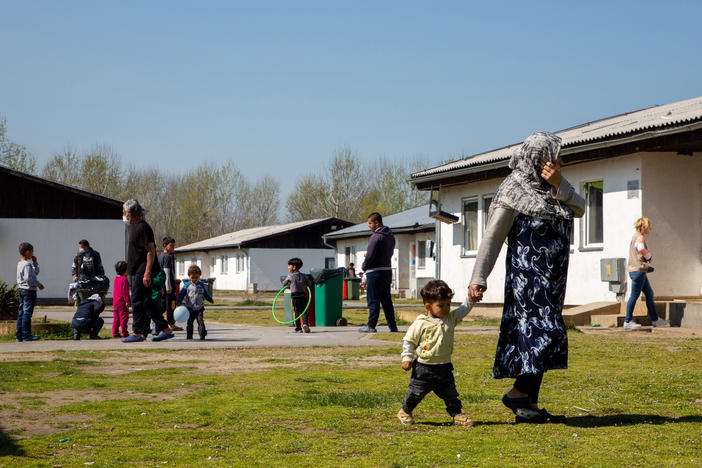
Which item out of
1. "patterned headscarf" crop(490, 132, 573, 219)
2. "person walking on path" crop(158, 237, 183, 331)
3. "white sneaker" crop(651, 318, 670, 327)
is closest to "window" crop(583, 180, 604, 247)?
"white sneaker" crop(651, 318, 670, 327)

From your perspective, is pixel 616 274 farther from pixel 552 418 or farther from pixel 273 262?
pixel 273 262

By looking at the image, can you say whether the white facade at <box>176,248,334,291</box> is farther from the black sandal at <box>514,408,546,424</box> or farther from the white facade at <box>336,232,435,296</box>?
the black sandal at <box>514,408,546,424</box>

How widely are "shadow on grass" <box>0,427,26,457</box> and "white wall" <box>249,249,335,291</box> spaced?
185 ft

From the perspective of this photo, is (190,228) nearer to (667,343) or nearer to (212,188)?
(212,188)

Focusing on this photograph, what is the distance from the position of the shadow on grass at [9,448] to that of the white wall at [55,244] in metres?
29.9

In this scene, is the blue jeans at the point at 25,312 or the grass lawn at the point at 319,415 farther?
the blue jeans at the point at 25,312

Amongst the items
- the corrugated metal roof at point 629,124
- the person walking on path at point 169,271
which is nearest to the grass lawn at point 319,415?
the corrugated metal roof at point 629,124

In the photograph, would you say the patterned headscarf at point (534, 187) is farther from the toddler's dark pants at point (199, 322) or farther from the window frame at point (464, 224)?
the window frame at point (464, 224)

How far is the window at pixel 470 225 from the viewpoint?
23.8 metres

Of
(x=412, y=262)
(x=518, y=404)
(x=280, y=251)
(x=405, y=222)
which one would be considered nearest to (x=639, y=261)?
(x=518, y=404)

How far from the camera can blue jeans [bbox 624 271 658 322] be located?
1470 cm

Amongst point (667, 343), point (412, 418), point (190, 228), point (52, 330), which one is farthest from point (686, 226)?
point (190, 228)

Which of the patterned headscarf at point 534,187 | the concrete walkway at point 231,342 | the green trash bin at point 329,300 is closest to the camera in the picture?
the patterned headscarf at point 534,187

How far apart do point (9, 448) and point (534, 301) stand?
3307 mm
